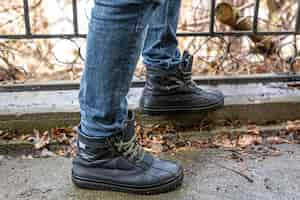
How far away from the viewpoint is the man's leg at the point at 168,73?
159 centimetres

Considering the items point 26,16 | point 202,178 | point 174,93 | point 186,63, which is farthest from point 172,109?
point 26,16

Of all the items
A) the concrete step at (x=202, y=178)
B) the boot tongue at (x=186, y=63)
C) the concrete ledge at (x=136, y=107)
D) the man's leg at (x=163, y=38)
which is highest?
the man's leg at (x=163, y=38)

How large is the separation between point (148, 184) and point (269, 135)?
648 millimetres

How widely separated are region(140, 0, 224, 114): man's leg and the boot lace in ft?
1.09

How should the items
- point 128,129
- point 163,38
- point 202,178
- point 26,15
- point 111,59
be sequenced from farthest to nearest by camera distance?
point 26,15 < point 163,38 < point 202,178 < point 128,129 < point 111,59

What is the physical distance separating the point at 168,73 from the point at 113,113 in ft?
1.35

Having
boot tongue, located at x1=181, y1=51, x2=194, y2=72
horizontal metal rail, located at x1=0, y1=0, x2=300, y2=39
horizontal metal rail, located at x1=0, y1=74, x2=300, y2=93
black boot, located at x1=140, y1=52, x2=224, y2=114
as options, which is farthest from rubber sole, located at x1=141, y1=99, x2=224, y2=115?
horizontal metal rail, located at x1=0, y1=0, x2=300, y2=39

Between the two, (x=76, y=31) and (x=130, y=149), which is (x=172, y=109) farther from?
(x=76, y=31)

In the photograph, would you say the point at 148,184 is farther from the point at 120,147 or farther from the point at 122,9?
the point at 122,9

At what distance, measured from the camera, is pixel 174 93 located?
165 cm

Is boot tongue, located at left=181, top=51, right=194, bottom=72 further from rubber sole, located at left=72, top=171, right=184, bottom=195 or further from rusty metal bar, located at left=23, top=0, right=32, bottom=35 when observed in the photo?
rusty metal bar, located at left=23, top=0, right=32, bottom=35

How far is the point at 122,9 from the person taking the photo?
1145 mm

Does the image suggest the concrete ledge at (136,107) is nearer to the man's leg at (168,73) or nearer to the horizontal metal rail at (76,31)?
the man's leg at (168,73)

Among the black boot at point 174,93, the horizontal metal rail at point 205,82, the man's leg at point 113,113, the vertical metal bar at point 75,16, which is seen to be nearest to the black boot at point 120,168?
the man's leg at point 113,113
